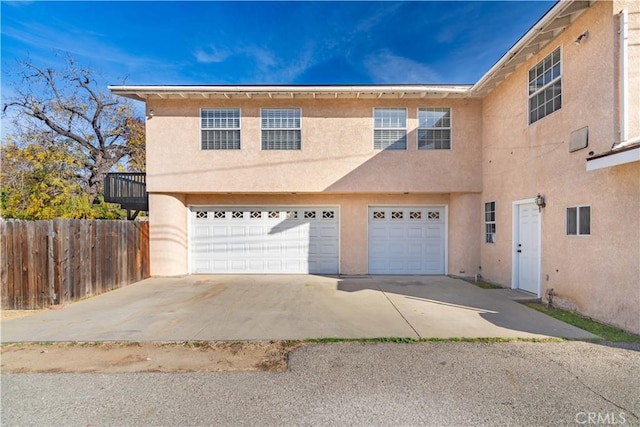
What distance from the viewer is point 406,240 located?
10109mm

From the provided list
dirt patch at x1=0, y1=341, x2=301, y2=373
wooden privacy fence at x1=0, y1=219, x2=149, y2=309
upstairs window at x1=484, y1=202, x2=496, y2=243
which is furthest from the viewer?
upstairs window at x1=484, y1=202, x2=496, y2=243

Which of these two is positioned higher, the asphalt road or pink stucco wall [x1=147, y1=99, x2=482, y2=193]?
pink stucco wall [x1=147, y1=99, x2=482, y2=193]

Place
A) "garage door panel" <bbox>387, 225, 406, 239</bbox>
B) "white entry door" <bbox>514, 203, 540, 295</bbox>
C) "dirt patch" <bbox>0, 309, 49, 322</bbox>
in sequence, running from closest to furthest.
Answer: "dirt patch" <bbox>0, 309, 49, 322</bbox> → "white entry door" <bbox>514, 203, 540, 295</bbox> → "garage door panel" <bbox>387, 225, 406, 239</bbox>

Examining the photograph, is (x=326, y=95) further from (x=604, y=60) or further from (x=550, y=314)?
(x=550, y=314)

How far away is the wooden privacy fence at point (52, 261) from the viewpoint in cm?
625

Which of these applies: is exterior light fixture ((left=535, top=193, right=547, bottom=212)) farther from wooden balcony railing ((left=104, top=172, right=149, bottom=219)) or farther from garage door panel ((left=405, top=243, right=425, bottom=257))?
wooden balcony railing ((left=104, top=172, right=149, bottom=219))

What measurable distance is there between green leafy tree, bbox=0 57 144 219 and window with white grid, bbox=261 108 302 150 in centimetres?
801

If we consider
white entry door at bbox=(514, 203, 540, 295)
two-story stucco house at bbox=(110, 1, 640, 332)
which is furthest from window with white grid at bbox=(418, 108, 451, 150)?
white entry door at bbox=(514, 203, 540, 295)

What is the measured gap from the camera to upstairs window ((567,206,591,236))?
561 centimetres

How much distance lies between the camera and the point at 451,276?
9.66 metres

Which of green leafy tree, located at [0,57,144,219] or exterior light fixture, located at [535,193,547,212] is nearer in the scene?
exterior light fixture, located at [535,193,547,212]

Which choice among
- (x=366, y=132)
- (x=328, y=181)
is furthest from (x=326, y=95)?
(x=328, y=181)

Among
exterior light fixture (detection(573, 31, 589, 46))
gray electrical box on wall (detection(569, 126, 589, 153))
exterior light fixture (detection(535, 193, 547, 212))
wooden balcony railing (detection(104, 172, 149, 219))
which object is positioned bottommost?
exterior light fixture (detection(535, 193, 547, 212))

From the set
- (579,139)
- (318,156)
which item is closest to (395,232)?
(318,156)
